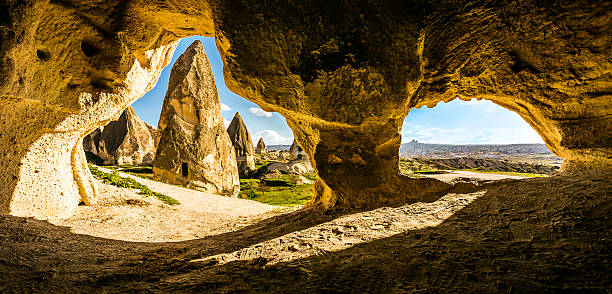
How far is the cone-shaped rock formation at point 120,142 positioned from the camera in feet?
65.0

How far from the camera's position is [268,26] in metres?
2.51

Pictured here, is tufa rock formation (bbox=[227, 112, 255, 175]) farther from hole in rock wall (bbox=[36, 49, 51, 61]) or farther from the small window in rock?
hole in rock wall (bbox=[36, 49, 51, 61])

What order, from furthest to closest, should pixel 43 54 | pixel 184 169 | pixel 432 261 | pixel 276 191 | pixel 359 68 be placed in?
pixel 276 191, pixel 184 169, pixel 43 54, pixel 359 68, pixel 432 261

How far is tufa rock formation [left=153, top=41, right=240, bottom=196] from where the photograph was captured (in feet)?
31.1

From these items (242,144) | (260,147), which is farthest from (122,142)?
(260,147)

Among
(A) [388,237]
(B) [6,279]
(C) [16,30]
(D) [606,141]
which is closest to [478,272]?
(A) [388,237]

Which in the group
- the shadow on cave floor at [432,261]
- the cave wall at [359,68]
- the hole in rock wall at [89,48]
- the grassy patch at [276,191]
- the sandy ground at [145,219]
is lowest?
the grassy patch at [276,191]

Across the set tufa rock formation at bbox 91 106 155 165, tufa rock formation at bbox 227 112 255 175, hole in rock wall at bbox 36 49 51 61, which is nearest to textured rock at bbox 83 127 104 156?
tufa rock formation at bbox 91 106 155 165

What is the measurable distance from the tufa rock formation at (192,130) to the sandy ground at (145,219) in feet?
11.9

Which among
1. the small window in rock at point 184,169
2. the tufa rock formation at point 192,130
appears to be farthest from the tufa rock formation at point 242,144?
the small window in rock at point 184,169

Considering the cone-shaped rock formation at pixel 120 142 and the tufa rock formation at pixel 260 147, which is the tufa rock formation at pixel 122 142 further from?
the tufa rock formation at pixel 260 147

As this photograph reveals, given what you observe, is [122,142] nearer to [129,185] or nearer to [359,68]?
[129,185]

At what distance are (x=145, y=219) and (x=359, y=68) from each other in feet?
15.5

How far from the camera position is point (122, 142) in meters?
20.0
